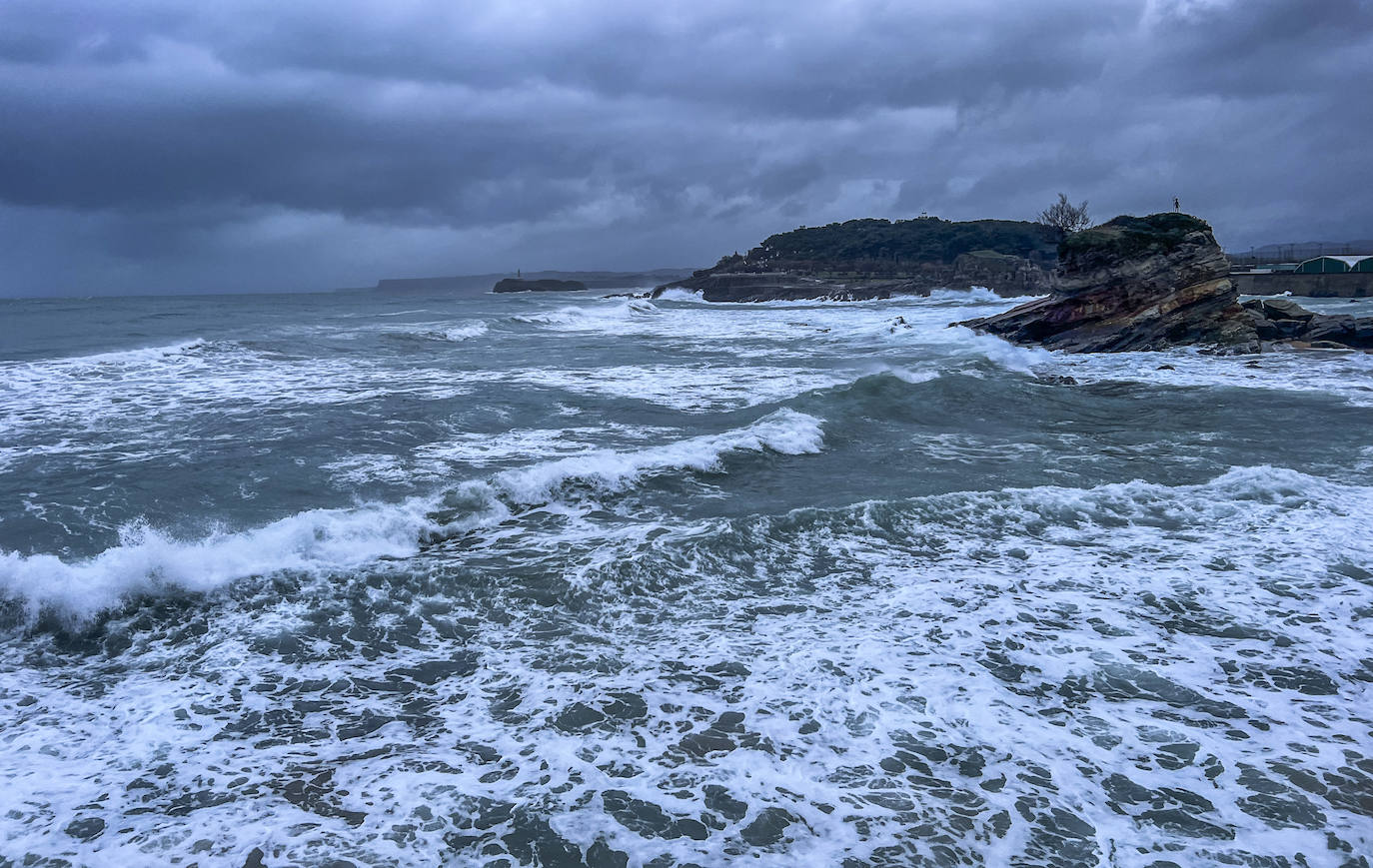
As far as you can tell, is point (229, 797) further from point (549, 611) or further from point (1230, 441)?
point (1230, 441)

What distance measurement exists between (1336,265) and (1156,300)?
43831 mm

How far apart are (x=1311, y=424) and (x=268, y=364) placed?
82.2 ft

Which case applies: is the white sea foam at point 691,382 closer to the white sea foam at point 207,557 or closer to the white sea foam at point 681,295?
the white sea foam at point 207,557

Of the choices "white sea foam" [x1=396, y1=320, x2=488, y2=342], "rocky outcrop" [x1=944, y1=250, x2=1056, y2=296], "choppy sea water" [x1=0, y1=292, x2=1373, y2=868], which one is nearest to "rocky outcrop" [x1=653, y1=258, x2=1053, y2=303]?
"rocky outcrop" [x1=944, y1=250, x2=1056, y2=296]

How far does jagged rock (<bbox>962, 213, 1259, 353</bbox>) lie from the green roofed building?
3967 centimetres

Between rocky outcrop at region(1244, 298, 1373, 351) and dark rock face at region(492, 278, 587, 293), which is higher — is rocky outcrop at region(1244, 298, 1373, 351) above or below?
below

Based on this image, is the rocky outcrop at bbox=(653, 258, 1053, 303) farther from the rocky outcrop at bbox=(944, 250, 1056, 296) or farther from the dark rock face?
the dark rock face

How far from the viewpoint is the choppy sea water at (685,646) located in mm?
4051

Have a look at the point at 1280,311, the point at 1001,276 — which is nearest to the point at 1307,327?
the point at 1280,311

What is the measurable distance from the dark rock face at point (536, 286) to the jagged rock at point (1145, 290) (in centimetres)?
15469

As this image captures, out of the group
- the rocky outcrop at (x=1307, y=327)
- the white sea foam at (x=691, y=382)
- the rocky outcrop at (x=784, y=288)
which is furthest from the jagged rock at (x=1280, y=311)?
the rocky outcrop at (x=784, y=288)

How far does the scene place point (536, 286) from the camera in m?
184

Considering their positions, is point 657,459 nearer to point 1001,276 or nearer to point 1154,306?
point 1154,306

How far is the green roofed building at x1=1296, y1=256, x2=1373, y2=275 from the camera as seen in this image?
5642 centimetres
